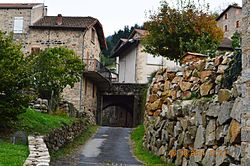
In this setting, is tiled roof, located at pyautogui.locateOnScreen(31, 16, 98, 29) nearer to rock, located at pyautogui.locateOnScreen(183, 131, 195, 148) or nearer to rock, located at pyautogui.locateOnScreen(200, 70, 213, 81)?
rock, located at pyautogui.locateOnScreen(200, 70, 213, 81)

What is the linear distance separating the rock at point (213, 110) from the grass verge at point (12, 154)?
4.39 m

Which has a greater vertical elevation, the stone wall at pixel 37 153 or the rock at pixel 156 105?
the rock at pixel 156 105

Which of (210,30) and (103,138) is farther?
(210,30)

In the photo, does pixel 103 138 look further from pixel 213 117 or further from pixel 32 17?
pixel 32 17

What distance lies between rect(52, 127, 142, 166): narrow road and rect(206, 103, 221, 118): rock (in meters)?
3.96

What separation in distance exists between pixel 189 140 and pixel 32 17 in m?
22.7

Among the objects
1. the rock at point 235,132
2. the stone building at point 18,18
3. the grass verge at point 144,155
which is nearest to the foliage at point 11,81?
the grass verge at point 144,155

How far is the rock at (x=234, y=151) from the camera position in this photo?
26.1ft

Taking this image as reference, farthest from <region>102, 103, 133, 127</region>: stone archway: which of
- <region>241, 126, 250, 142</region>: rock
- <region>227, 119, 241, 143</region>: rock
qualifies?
<region>241, 126, 250, 142</region>: rock

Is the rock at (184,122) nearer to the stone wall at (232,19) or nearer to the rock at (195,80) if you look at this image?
the rock at (195,80)

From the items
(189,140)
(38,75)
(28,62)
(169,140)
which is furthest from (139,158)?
(38,75)

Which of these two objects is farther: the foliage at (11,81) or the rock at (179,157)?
the foliage at (11,81)

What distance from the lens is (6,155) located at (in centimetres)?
1026

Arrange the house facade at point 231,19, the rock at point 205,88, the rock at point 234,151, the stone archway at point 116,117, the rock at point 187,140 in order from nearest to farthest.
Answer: the rock at point 234,151, the rock at point 187,140, the rock at point 205,88, the stone archway at point 116,117, the house facade at point 231,19
